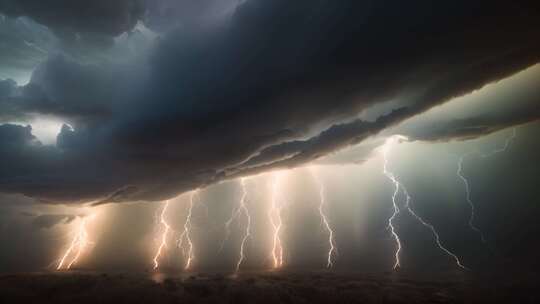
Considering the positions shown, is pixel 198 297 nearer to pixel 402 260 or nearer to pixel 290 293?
pixel 290 293

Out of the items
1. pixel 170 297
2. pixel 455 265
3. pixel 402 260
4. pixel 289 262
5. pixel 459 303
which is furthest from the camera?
pixel 289 262

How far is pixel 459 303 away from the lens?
1908cm

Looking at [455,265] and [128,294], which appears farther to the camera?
[455,265]

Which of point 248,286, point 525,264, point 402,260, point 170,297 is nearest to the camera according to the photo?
point 170,297

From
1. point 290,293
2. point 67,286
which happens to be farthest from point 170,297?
point 67,286

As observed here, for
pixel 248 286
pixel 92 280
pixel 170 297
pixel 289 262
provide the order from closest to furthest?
pixel 170 297, pixel 248 286, pixel 92 280, pixel 289 262

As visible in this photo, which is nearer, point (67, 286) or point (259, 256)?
point (67, 286)

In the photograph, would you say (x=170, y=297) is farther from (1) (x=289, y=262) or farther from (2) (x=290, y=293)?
(1) (x=289, y=262)

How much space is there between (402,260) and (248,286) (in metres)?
34.5

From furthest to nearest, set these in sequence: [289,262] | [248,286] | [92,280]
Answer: [289,262] → [92,280] → [248,286]

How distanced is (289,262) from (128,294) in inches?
1600

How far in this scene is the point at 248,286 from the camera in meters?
26.5

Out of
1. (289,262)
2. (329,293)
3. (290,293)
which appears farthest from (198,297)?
(289,262)

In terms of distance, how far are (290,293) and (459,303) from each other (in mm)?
11808
